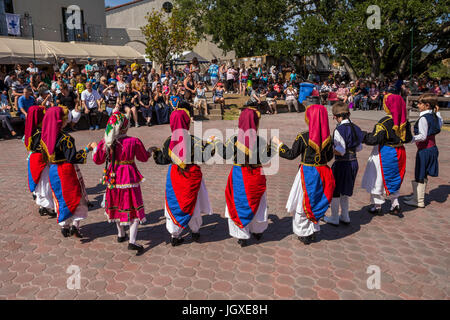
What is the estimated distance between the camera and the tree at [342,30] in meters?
20.3

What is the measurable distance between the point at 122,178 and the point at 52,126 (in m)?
1.22

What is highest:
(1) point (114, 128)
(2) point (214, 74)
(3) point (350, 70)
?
(3) point (350, 70)

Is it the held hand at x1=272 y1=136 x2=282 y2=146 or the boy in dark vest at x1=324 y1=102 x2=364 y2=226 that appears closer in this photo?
the held hand at x1=272 y1=136 x2=282 y2=146

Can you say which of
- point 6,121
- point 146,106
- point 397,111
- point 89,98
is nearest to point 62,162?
point 397,111

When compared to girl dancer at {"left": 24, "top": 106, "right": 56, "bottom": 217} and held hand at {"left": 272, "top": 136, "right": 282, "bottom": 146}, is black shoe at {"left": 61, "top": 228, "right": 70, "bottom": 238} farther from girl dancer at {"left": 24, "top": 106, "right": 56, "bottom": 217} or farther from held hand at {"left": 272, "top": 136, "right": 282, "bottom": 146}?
held hand at {"left": 272, "top": 136, "right": 282, "bottom": 146}

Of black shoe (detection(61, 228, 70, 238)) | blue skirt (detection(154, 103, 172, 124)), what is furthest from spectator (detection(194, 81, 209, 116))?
black shoe (detection(61, 228, 70, 238))

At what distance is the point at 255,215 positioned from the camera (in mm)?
5164

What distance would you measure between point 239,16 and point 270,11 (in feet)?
8.04

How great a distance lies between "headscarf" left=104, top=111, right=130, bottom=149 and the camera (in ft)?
15.7

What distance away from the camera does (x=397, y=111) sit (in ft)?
19.2

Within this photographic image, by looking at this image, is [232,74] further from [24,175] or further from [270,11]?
[24,175]

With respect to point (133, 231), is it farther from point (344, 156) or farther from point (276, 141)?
point (344, 156)

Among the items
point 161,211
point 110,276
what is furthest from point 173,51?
point 110,276

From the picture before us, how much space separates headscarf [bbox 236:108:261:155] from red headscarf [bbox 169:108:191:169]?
691 mm
